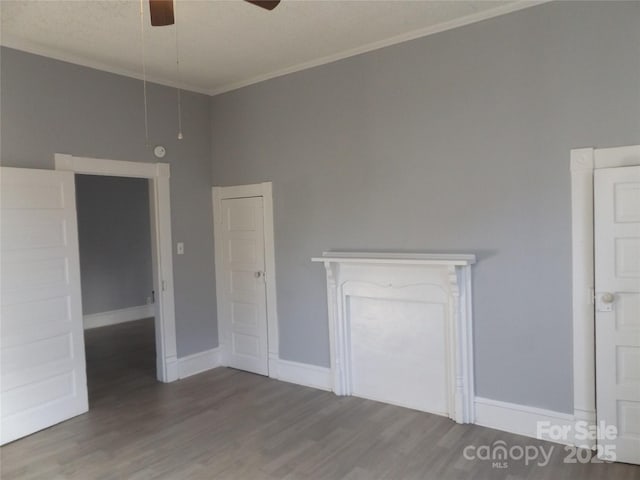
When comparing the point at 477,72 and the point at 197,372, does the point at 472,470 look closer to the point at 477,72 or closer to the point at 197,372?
the point at 477,72

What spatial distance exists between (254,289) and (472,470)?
259 centimetres

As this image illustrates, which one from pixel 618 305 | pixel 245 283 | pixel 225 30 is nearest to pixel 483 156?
pixel 618 305

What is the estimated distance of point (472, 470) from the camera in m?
2.75

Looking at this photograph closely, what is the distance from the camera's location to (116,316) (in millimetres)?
7414

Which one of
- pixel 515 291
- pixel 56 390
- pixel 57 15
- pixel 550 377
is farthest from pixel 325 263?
pixel 57 15

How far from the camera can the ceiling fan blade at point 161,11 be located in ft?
7.15

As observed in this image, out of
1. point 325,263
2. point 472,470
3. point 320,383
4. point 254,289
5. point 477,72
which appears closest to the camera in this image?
point 472,470

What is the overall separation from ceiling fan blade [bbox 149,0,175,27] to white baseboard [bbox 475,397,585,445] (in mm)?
3102

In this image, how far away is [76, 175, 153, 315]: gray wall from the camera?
281 inches

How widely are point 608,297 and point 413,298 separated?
1.29 metres

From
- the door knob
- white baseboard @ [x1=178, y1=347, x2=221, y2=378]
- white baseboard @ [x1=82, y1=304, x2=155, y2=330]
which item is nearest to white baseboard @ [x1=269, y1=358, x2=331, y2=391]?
white baseboard @ [x1=178, y1=347, x2=221, y2=378]

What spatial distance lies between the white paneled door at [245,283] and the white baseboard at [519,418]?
211cm

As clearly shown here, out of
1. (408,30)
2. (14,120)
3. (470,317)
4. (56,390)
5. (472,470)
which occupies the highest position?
(408,30)

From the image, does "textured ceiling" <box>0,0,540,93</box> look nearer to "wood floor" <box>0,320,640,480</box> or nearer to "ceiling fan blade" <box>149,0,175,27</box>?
"ceiling fan blade" <box>149,0,175,27</box>
